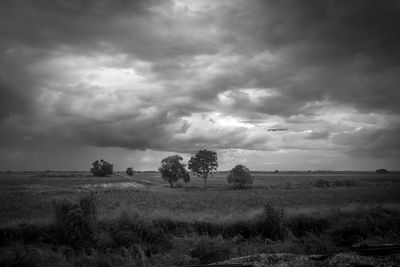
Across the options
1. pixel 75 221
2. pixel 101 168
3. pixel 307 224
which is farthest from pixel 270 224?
pixel 101 168

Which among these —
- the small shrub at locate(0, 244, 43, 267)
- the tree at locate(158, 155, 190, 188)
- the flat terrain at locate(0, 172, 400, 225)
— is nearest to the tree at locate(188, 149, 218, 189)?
the tree at locate(158, 155, 190, 188)

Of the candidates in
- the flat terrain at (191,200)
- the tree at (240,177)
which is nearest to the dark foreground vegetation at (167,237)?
the flat terrain at (191,200)

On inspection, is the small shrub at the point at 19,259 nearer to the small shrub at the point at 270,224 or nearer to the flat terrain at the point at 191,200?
the flat terrain at the point at 191,200

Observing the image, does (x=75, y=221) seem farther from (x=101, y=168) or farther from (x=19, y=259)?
(x=101, y=168)

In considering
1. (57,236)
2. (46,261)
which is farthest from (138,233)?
(46,261)

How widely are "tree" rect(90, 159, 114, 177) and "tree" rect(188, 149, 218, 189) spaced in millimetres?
48169

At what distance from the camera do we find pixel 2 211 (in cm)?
2550

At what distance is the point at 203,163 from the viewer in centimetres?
8119

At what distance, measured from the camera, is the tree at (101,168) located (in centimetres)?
11231

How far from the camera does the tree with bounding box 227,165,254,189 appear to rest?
2653 inches

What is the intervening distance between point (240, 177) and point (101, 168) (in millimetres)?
68148

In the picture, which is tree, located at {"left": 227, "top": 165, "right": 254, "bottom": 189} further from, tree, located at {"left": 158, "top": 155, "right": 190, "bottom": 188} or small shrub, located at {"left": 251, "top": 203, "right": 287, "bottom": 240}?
small shrub, located at {"left": 251, "top": 203, "right": 287, "bottom": 240}

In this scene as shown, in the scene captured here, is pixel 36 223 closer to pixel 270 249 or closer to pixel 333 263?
pixel 270 249

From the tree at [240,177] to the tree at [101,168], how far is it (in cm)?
6413
